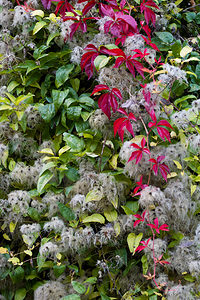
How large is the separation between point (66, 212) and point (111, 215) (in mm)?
240

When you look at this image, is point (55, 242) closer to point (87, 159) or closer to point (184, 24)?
point (87, 159)

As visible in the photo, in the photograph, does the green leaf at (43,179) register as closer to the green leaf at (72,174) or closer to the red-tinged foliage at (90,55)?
the green leaf at (72,174)

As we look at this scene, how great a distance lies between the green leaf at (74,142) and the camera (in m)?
2.00

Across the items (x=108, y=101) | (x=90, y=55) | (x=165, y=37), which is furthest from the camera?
(x=165, y=37)

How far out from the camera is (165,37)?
2.45 meters

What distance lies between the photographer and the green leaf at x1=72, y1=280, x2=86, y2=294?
5.61ft

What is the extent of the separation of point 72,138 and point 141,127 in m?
0.41

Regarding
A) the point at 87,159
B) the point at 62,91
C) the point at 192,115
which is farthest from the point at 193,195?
the point at 62,91

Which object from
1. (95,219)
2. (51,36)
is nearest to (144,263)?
(95,219)

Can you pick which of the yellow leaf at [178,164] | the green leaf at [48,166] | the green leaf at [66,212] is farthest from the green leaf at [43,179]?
the yellow leaf at [178,164]

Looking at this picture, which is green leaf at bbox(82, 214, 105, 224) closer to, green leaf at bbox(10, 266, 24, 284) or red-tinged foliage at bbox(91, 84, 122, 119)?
green leaf at bbox(10, 266, 24, 284)

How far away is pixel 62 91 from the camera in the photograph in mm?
2160

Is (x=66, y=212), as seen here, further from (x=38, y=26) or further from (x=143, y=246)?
(x=38, y=26)

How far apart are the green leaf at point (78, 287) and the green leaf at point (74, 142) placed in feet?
2.30
